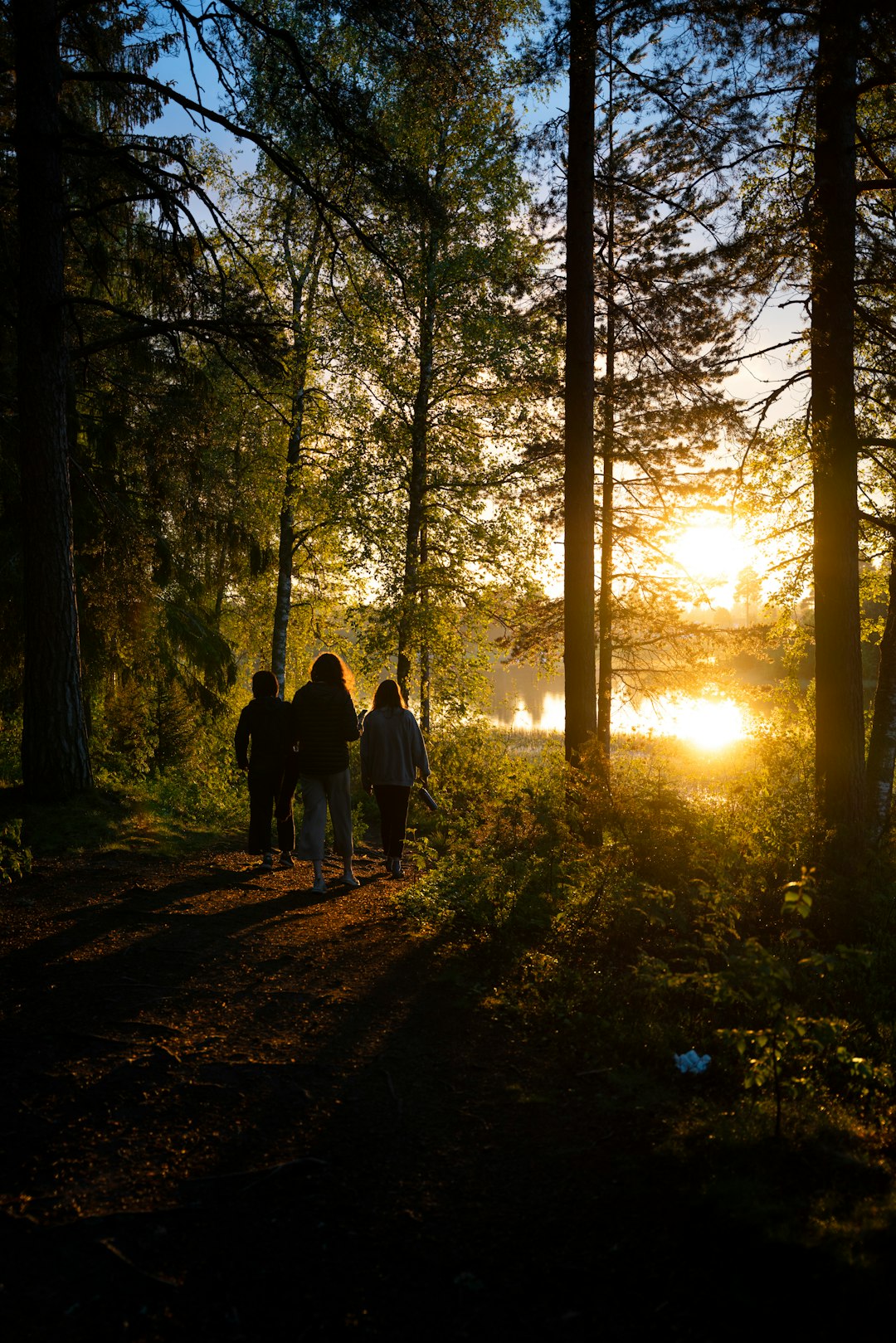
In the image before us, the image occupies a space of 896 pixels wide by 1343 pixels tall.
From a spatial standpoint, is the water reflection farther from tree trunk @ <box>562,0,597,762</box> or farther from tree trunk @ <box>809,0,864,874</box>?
tree trunk @ <box>809,0,864,874</box>

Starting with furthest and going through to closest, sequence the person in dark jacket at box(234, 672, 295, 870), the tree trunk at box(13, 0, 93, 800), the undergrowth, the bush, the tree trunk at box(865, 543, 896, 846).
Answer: the tree trunk at box(865, 543, 896, 846) < the tree trunk at box(13, 0, 93, 800) < the person in dark jacket at box(234, 672, 295, 870) < the bush < the undergrowth

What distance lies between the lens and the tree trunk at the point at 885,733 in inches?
532

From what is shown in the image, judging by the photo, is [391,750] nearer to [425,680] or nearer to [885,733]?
[885,733]

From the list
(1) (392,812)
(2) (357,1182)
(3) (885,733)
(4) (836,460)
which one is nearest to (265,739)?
(1) (392,812)

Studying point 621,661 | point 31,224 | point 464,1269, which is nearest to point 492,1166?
point 464,1269

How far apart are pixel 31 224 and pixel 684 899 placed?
31.3 feet

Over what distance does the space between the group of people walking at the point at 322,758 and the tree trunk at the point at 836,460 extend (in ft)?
15.5

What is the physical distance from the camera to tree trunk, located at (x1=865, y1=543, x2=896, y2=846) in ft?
44.3

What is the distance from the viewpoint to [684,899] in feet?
21.6

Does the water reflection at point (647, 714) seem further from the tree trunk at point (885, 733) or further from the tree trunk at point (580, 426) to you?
the tree trunk at point (580, 426)

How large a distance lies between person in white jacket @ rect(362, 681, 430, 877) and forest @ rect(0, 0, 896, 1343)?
953 millimetres

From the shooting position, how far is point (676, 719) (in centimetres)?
1933


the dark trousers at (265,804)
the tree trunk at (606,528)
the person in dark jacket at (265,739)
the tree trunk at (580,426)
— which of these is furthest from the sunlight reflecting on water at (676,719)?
the person in dark jacket at (265,739)

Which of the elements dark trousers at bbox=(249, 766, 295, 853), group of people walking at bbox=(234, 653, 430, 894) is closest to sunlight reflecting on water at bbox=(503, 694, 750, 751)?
group of people walking at bbox=(234, 653, 430, 894)
